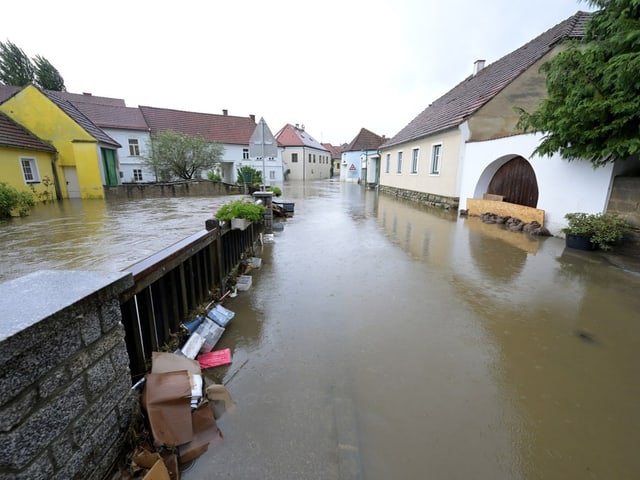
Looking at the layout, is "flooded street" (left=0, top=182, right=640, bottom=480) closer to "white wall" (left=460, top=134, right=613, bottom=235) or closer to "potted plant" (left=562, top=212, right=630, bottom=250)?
"potted plant" (left=562, top=212, right=630, bottom=250)

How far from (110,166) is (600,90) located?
61.8 feet

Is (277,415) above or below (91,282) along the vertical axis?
below

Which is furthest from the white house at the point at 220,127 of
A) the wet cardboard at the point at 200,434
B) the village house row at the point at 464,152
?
the wet cardboard at the point at 200,434

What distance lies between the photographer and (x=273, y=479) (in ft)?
5.75

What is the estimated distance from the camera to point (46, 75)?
34.3 m

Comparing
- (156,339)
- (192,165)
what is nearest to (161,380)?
(156,339)

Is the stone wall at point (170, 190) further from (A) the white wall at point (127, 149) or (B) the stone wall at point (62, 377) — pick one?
(B) the stone wall at point (62, 377)

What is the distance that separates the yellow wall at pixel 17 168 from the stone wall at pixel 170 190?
2219mm

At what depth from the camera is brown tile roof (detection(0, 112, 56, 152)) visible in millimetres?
10602

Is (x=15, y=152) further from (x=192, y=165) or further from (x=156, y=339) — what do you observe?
(x=156, y=339)

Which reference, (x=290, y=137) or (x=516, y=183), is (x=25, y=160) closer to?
(x=516, y=183)

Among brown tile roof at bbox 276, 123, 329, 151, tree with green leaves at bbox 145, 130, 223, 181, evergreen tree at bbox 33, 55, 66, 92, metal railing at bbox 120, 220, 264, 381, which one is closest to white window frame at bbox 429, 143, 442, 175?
metal railing at bbox 120, 220, 264, 381

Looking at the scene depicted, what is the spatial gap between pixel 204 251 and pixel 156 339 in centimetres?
134

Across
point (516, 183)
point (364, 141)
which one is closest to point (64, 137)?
point (516, 183)
